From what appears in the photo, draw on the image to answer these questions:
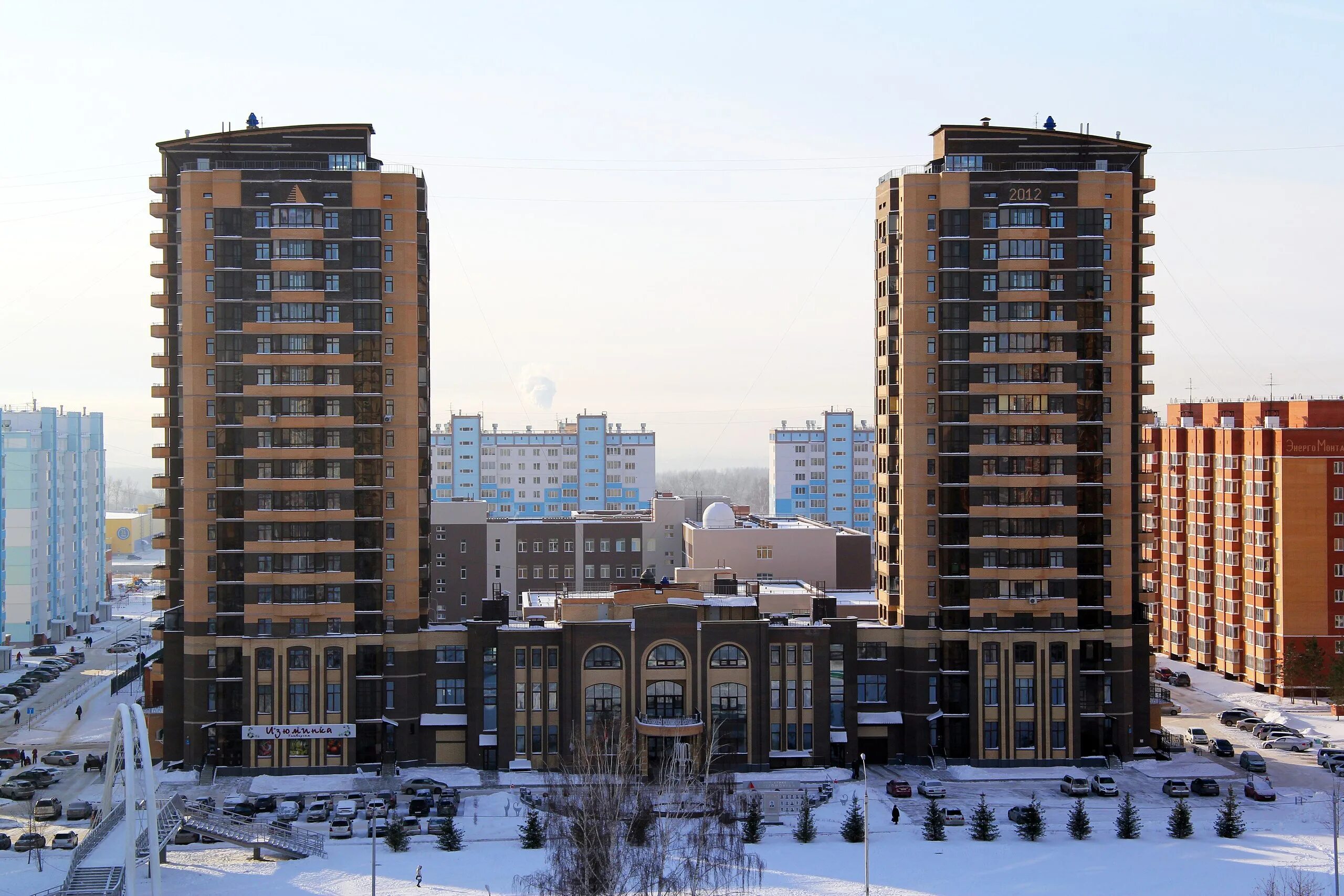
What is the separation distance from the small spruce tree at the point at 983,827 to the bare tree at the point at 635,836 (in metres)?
12.3

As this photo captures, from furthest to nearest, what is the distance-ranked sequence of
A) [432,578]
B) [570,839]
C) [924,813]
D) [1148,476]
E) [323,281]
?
[432,578] < [1148,476] < [323,281] < [924,813] < [570,839]

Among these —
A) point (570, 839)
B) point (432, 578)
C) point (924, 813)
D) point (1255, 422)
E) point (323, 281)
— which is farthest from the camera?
point (432, 578)

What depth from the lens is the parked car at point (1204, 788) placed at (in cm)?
7650

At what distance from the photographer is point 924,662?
83.8 metres

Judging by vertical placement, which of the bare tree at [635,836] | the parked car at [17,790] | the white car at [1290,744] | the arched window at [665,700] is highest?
the arched window at [665,700]

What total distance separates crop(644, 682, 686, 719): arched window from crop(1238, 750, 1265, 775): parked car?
3487cm

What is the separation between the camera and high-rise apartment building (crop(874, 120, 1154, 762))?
82000 millimetres

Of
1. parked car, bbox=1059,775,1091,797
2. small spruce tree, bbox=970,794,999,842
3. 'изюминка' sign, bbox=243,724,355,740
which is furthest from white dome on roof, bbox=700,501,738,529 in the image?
small spruce tree, bbox=970,794,999,842

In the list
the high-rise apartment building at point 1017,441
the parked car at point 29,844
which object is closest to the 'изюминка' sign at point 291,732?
the parked car at point 29,844

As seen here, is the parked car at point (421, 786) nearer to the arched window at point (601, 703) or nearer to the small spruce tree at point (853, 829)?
the arched window at point (601, 703)

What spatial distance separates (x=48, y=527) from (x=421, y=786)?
9108 centimetres

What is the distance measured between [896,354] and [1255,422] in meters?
44.8

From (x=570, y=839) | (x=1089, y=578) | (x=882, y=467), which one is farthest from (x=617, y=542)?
(x=570, y=839)

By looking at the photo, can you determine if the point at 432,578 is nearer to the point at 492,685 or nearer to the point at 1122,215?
the point at 492,685
